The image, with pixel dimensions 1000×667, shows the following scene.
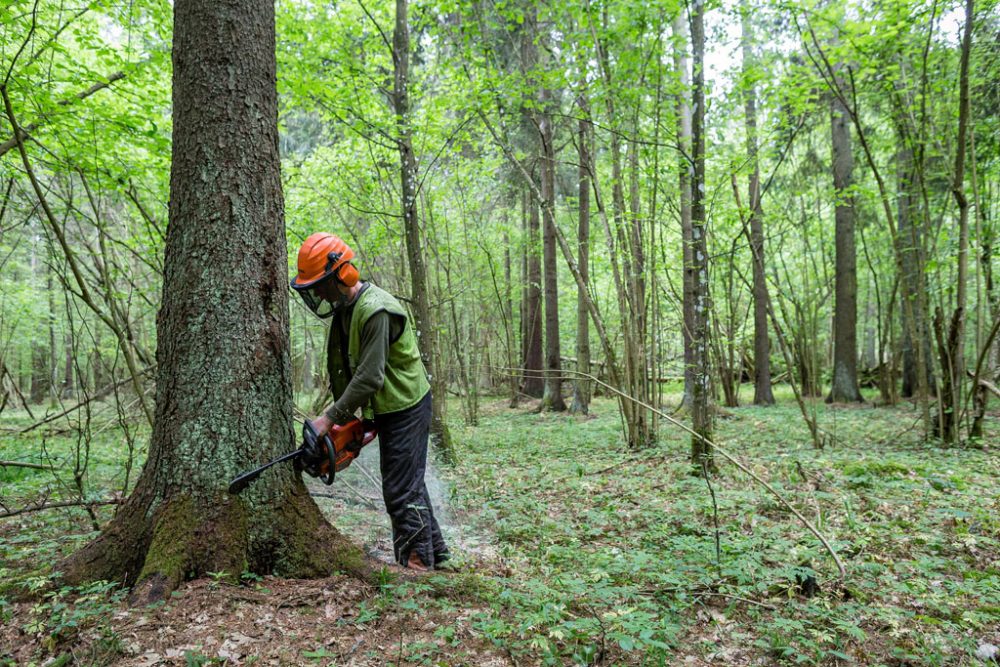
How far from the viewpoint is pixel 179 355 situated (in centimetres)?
288

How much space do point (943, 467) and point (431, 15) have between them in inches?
326

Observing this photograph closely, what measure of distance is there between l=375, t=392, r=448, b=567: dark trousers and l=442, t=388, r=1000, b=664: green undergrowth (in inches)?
25.6

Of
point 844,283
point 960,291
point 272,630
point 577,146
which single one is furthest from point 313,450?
point 844,283

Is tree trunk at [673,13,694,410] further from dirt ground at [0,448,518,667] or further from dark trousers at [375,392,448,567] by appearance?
dirt ground at [0,448,518,667]

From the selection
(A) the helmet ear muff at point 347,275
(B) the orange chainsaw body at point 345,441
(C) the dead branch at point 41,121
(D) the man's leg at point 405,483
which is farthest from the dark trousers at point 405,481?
(C) the dead branch at point 41,121

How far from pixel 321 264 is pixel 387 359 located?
68 cm

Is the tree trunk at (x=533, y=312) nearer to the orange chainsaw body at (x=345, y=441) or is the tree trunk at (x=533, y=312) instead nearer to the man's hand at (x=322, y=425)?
the orange chainsaw body at (x=345, y=441)

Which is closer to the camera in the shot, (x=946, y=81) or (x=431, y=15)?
(x=946, y=81)

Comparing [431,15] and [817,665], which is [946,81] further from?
[817,665]

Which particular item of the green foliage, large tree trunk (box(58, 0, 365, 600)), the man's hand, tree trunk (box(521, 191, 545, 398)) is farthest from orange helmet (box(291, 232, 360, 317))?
tree trunk (box(521, 191, 545, 398))

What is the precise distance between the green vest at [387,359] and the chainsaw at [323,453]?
197mm

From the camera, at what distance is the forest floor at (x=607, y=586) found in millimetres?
2400

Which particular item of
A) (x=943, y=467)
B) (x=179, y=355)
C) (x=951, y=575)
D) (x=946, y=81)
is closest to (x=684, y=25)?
(x=946, y=81)

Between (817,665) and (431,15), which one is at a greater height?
(431,15)
